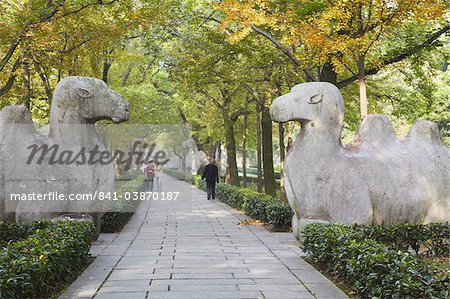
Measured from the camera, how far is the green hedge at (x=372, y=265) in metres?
4.23

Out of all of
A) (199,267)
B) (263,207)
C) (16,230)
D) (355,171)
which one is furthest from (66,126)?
(263,207)

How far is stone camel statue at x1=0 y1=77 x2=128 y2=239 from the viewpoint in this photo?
8727 mm

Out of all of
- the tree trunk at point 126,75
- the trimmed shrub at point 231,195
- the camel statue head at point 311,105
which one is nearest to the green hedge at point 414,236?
the camel statue head at point 311,105

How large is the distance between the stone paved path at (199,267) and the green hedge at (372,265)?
0.29 meters

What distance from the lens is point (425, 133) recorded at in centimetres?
920

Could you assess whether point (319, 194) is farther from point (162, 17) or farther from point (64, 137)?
point (162, 17)

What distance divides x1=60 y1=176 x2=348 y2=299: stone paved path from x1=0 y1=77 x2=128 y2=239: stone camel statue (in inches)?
45.5

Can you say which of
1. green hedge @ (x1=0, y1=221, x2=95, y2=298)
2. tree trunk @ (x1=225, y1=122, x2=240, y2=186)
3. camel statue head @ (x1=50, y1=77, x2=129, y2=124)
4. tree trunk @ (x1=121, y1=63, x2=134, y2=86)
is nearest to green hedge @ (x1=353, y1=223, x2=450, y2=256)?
green hedge @ (x1=0, y1=221, x2=95, y2=298)

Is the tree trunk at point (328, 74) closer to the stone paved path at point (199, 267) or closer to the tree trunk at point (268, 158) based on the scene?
the stone paved path at point (199, 267)

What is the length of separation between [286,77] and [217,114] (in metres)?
10.4

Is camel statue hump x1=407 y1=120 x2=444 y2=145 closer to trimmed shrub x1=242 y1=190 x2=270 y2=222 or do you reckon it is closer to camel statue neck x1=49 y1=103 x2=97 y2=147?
trimmed shrub x1=242 y1=190 x2=270 y2=222

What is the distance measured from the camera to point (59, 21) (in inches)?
529

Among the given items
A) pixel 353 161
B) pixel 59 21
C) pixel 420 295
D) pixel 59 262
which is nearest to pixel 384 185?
pixel 353 161

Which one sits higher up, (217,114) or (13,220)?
(217,114)
